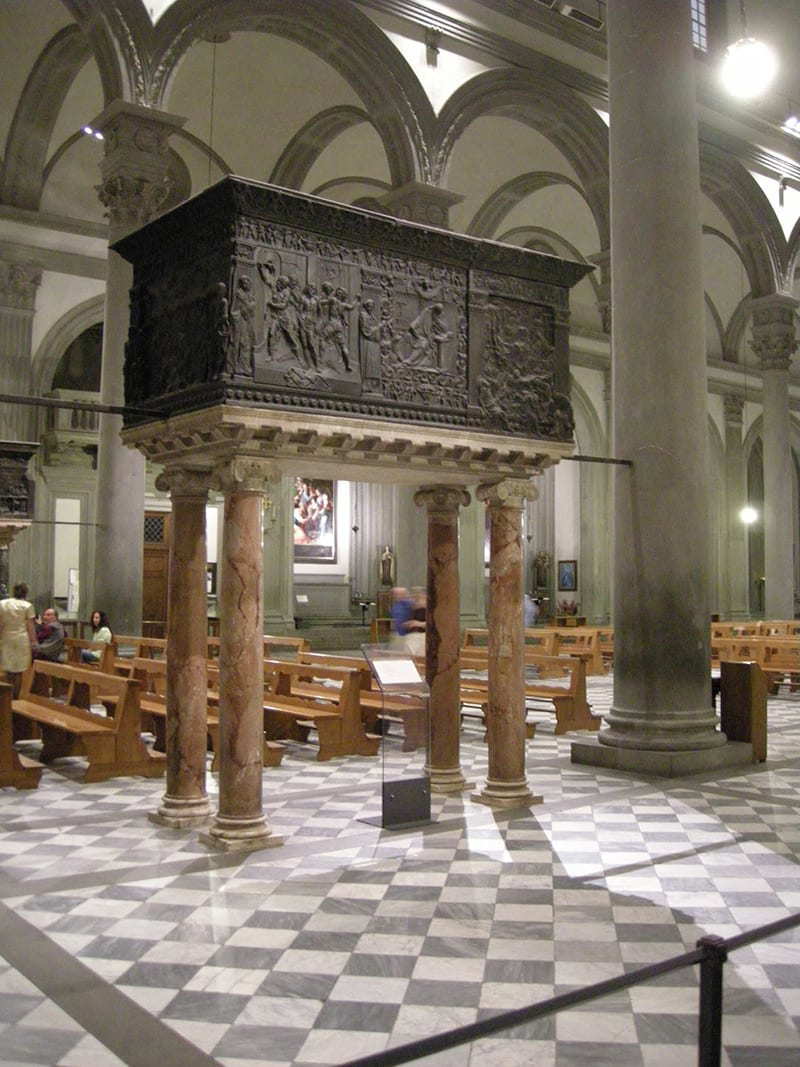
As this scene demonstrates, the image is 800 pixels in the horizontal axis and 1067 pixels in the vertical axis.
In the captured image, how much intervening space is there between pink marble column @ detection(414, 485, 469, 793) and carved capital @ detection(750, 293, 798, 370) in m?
15.6

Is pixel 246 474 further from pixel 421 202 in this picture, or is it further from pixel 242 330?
pixel 421 202

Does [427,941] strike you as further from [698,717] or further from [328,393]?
[698,717]

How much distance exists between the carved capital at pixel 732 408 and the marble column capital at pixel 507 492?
25595mm

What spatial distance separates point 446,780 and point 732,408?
86.0 ft

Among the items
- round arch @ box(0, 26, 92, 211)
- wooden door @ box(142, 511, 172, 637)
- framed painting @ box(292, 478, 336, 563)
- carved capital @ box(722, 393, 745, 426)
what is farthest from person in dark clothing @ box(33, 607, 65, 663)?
carved capital @ box(722, 393, 745, 426)

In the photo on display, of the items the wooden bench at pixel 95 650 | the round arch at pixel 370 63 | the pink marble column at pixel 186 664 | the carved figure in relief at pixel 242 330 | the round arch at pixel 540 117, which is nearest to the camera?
the carved figure in relief at pixel 242 330

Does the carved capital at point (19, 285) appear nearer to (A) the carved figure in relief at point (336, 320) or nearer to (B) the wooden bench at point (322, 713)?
(B) the wooden bench at point (322, 713)

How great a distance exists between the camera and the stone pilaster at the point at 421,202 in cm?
1567

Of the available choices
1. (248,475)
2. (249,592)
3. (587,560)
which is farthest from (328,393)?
(587,560)

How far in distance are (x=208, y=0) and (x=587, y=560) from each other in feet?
59.6

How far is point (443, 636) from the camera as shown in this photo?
8172 millimetres

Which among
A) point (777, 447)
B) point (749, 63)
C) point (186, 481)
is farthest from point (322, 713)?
point (777, 447)

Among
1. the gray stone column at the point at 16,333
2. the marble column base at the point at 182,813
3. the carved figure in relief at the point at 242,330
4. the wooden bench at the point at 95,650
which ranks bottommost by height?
the marble column base at the point at 182,813

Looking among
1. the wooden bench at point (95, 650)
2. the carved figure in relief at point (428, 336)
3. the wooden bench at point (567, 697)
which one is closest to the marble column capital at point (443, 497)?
the carved figure in relief at point (428, 336)
